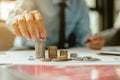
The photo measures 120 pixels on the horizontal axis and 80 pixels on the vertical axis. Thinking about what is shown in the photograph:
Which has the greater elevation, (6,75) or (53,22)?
(53,22)

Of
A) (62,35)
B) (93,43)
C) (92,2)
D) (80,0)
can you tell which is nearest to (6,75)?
(93,43)

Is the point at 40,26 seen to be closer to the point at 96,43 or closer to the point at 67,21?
the point at 96,43

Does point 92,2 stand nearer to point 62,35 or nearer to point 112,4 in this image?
point 112,4

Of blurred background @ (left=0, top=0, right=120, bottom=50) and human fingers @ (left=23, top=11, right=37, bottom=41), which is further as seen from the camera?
blurred background @ (left=0, top=0, right=120, bottom=50)

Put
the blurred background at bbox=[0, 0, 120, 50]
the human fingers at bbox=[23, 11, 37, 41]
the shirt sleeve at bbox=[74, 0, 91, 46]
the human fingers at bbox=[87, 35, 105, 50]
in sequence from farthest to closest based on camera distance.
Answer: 1. the blurred background at bbox=[0, 0, 120, 50]
2. the shirt sleeve at bbox=[74, 0, 91, 46]
3. the human fingers at bbox=[87, 35, 105, 50]
4. the human fingers at bbox=[23, 11, 37, 41]

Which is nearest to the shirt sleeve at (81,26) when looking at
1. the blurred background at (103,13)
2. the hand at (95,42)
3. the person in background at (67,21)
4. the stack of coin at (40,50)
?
the person in background at (67,21)

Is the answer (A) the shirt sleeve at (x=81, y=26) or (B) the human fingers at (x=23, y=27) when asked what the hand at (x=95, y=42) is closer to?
(A) the shirt sleeve at (x=81, y=26)

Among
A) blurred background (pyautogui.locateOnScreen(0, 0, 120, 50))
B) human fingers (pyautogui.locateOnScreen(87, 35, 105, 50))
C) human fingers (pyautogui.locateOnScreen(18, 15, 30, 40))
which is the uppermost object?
blurred background (pyautogui.locateOnScreen(0, 0, 120, 50))

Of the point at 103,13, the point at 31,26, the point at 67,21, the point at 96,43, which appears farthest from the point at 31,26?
the point at 103,13

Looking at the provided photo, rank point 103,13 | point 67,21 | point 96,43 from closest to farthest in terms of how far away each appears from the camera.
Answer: point 96,43 < point 67,21 < point 103,13

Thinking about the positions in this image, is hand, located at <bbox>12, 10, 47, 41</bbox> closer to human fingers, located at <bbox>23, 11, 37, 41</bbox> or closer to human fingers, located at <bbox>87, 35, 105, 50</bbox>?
human fingers, located at <bbox>23, 11, 37, 41</bbox>

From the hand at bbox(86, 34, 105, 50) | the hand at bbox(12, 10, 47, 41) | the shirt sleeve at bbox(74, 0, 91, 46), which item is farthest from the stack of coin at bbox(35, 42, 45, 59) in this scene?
the shirt sleeve at bbox(74, 0, 91, 46)

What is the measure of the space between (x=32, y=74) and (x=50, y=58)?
349mm

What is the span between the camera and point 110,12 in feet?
14.5
